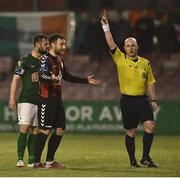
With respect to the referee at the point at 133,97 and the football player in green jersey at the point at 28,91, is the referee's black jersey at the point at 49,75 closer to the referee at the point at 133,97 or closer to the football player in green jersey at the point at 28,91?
the football player in green jersey at the point at 28,91

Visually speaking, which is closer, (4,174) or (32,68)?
(4,174)

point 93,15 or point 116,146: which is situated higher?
point 93,15

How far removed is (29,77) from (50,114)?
0.92 metres

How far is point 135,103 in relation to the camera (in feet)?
41.6

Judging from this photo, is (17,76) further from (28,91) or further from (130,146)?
(130,146)

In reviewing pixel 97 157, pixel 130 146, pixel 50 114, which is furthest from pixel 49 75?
pixel 97 157

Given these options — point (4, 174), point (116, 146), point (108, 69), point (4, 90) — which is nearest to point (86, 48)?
point (108, 69)

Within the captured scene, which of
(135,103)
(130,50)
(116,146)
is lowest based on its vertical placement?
(116,146)

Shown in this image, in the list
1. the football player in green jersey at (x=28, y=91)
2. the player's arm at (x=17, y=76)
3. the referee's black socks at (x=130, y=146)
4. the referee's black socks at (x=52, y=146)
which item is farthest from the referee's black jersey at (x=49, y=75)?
the referee's black socks at (x=130, y=146)

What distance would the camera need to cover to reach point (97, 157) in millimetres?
14609

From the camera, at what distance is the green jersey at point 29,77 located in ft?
41.6

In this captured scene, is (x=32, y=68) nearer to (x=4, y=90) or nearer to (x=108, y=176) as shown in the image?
(x=108, y=176)

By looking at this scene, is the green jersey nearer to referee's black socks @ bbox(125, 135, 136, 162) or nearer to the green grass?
the green grass

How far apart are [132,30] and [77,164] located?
34.8 ft
